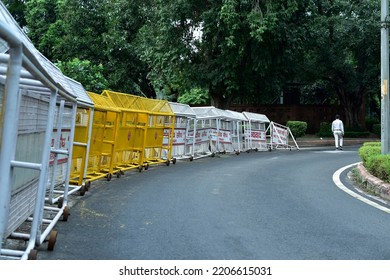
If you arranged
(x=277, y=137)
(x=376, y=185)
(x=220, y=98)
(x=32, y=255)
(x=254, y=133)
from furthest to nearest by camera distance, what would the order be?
1. (x=220, y=98)
2. (x=277, y=137)
3. (x=254, y=133)
4. (x=376, y=185)
5. (x=32, y=255)

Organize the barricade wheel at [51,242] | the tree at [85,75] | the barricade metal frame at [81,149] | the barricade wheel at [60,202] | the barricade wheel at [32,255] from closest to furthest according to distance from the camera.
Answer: the barricade wheel at [32,255] → the barricade wheel at [51,242] → the barricade wheel at [60,202] → the barricade metal frame at [81,149] → the tree at [85,75]

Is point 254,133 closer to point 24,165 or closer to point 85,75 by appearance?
point 85,75

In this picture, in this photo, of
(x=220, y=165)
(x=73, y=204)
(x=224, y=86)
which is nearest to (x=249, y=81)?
(x=224, y=86)

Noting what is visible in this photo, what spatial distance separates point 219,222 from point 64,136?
127 inches

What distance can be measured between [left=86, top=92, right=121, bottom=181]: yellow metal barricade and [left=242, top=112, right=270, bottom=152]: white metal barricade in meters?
10.0

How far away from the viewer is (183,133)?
→ 1475cm

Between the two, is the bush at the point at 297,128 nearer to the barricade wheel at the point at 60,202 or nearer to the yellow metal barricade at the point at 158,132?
the yellow metal barricade at the point at 158,132

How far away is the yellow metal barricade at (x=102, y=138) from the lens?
8.87 meters

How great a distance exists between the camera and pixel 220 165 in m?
13.2

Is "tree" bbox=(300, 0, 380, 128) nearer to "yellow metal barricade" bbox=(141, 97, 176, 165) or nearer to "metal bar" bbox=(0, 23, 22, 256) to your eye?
"yellow metal barricade" bbox=(141, 97, 176, 165)

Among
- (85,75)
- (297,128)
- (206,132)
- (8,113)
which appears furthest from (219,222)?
(297,128)

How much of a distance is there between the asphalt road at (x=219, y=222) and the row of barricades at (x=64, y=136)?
40cm

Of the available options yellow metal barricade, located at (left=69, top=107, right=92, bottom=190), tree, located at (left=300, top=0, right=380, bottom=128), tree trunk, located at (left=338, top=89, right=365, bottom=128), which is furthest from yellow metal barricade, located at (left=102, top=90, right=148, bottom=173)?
tree trunk, located at (left=338, top=89, right=365, bottom=128)

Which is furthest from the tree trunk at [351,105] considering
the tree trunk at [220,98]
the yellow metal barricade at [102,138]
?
the yellow metal barricade at [102,138]
